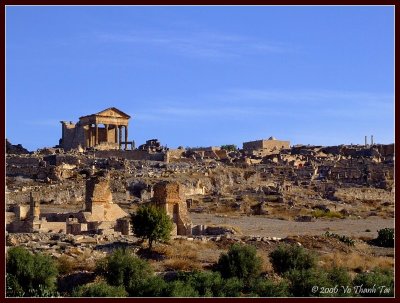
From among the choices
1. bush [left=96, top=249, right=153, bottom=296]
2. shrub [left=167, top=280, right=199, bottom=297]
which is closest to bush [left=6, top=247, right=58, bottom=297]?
bush [left=96, top=249, right=153, bottom=296]

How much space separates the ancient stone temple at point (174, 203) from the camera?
29.8 meters

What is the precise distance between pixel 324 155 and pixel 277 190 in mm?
23552

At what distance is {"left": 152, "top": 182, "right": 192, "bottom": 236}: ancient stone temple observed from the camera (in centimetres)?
2984

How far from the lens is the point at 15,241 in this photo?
25.6m

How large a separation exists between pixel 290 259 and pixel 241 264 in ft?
4.56

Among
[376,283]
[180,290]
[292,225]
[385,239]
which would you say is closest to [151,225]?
[180,290]

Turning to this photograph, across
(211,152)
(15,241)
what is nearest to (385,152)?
(211,152)

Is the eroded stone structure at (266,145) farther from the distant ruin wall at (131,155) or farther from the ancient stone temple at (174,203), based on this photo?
the ancient stone temple at (174,203)

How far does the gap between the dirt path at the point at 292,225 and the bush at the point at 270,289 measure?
1058cm

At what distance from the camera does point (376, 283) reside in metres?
20.7

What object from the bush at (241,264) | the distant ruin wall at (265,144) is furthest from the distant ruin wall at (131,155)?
the bush at (241,264)

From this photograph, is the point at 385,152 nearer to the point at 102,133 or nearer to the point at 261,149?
the point at 261,149

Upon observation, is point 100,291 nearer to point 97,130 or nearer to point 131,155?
point 131,155

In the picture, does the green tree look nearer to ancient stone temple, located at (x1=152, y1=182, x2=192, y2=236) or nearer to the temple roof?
ancient stone temple, located at (x1=152, y1=182, x2=192, y2=236)
